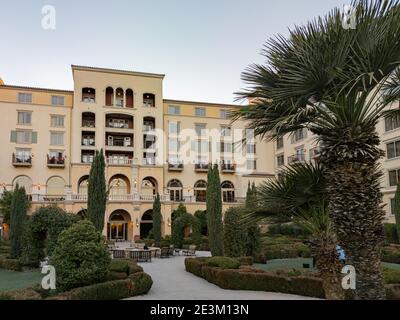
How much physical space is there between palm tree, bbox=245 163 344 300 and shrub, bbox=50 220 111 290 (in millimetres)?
5161

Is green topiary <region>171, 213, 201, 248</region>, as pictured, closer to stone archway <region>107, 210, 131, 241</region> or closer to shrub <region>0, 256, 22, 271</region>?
shrub <region>0, 256, 22, 271</region>

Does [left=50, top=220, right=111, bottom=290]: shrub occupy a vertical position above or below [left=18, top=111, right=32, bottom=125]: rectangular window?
below

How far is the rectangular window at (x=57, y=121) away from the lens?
149 feet

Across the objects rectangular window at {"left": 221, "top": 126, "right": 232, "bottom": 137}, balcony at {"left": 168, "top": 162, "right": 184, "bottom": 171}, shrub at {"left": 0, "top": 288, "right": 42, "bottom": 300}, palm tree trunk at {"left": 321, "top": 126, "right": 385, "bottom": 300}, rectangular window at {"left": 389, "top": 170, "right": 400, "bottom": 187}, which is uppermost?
rectangular window at {"left": 221, "top": 126, "right": 232, "bottom": 137}

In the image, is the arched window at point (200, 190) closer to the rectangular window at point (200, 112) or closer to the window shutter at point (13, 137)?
the rectangular window at point (200, 112)

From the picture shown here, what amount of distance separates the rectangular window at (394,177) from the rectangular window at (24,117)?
38269 mm

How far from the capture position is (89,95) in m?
47.0

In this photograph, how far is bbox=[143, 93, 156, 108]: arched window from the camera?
48825 mm

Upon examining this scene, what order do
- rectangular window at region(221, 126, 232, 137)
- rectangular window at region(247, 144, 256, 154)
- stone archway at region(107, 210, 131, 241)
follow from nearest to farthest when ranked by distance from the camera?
stone archway at region(107, 210, 131, 241) < rectangular window at region(221, 126, 232, 137) < rectangular window at region(247, 144, 256, 154)

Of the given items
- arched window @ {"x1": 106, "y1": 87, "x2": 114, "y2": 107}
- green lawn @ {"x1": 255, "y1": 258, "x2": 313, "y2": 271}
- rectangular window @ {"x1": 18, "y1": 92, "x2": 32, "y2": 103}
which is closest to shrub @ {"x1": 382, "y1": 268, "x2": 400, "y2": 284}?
green lawn @ {"x1": 255, "y1": 258, "x2": 313, "y2": 271}

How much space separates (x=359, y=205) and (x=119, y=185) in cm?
4356

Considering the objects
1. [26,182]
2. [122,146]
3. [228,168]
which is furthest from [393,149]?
[26,182]

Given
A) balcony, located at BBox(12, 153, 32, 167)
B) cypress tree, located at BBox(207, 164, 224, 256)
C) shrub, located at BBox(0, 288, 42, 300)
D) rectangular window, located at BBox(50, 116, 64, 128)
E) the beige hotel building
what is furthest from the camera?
rectangular window, located at BBox(50, 116, 64, 128)

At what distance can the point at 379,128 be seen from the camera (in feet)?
112
